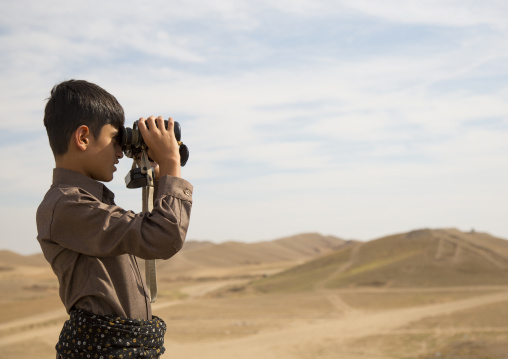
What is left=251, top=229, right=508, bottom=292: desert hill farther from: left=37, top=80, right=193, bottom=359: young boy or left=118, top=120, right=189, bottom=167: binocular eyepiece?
left=37, top=80, right=193, bottom=359: young boy

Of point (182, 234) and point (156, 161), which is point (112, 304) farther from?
point (156, 161)

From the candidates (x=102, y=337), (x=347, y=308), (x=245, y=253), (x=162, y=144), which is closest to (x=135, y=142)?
(x=162, y=144)

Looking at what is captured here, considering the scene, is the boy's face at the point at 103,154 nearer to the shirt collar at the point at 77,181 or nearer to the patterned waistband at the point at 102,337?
the shirt collar at the point at 77,181

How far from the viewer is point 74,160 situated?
213 centimetres

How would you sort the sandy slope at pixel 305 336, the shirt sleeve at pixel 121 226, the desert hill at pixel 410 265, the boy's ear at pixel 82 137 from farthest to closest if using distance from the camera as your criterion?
the desert hill at pixel 410 265, the sandy slope at pixel 305 336, the boy's ear at pixel 82 137, the shirt sleeve at pixel 121 226

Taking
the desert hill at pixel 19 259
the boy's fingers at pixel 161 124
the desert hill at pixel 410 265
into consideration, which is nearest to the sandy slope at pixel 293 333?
the desert hill at pixel 410 265

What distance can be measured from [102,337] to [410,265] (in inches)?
1230

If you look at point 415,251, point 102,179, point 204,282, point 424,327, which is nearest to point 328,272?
point 415,251

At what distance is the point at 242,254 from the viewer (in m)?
70.6

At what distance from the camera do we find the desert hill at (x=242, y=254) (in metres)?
59.0

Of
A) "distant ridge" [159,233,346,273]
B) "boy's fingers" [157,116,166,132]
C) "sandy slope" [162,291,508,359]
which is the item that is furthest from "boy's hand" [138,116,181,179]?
"distant ridge" [159,233,346,273]

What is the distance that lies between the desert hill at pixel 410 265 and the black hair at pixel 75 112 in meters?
27.6

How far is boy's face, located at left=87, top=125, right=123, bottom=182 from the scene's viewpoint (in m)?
2.12

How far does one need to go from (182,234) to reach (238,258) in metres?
66.7
